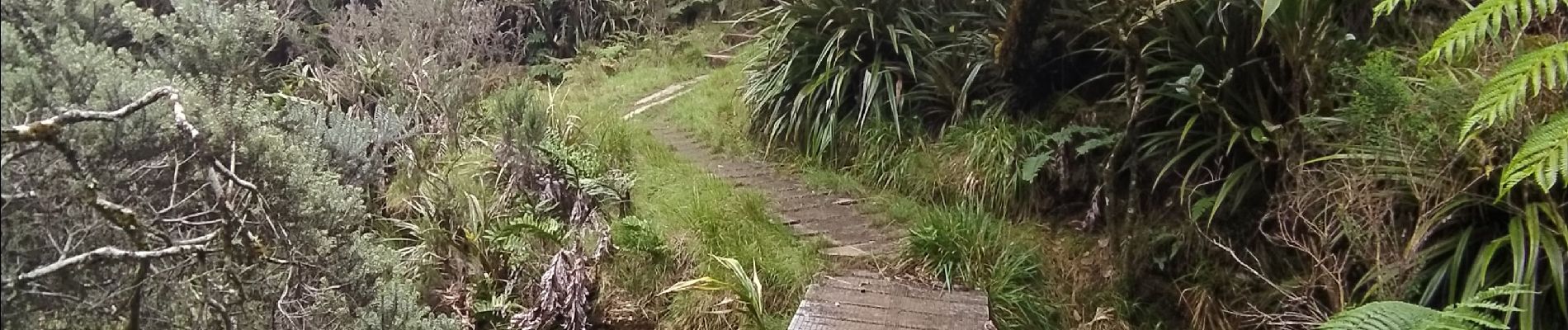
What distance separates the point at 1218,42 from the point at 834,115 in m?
1.99

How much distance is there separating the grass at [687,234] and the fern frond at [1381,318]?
1787mm

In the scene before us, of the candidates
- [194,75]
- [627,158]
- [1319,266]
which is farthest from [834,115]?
[194,75]

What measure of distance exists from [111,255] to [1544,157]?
2.83 metres

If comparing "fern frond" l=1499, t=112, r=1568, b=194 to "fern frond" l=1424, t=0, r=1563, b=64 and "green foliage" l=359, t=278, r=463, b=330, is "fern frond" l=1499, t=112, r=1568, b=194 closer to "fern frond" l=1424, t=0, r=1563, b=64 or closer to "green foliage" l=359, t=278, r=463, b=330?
"fern frond" l=1424, t=0, r=1563, b=64

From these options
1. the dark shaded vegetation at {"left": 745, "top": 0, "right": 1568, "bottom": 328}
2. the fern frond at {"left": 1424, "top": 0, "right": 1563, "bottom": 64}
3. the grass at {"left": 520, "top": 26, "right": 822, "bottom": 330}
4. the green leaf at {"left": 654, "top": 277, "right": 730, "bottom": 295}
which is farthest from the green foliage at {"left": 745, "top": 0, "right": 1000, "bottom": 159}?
the fern frond at {"left": 1424, "top": 0, "right": 1563, "bottom": 64}

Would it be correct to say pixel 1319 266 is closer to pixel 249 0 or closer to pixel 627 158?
pixel 249 0

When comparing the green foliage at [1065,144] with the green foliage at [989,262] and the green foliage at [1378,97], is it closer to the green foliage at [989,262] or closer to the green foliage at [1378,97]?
the green foliage at [989,262]

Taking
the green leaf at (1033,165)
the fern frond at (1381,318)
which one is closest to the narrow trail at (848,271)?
the green leaf at (1033,165)

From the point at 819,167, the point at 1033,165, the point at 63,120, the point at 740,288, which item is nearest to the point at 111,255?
the point at 63,120

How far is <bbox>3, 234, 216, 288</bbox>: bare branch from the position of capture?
1.23m

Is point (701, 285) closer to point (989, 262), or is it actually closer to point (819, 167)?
point (989, 262)

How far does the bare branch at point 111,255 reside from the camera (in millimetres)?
1230

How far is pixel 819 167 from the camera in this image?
201 inches

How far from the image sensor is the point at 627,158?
5340mm
